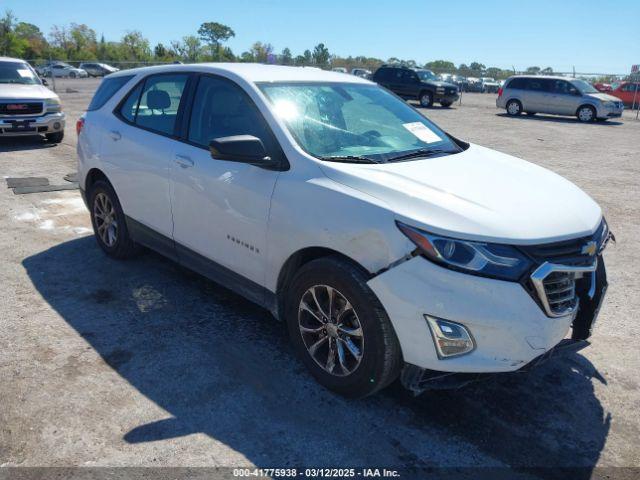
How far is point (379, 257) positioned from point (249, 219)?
1.04 m

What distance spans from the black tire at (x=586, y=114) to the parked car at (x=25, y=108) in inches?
751

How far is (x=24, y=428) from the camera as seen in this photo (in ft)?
9.40

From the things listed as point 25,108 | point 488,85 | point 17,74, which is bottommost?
point 25,108

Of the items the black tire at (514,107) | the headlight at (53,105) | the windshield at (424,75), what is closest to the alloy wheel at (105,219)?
the headlight at (53,105)

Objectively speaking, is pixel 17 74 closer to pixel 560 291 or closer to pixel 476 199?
pixel 476 199

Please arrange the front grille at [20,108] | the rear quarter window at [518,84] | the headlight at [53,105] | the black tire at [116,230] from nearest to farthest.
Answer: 1. the black tire at [116,230]
2. the front grille at [20,108]
3. the headlight at [53,105]
4. the rear quarter window at [518,84]

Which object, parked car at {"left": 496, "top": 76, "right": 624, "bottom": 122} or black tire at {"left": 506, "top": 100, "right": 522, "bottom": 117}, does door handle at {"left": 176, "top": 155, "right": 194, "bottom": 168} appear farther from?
black tire at {"left": 506, "top": 100, "right": 522, "bottom": 117}

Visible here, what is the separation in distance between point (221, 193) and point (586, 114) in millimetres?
21864

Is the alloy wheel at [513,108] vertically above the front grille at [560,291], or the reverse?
the alloy wheel at [513,108]

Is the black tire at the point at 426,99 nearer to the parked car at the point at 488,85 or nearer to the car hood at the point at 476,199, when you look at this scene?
the parked car at the point at 488,85

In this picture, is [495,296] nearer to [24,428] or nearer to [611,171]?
[24,428]

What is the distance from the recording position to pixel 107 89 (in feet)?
17.2

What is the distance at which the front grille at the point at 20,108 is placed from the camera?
10.7 metres

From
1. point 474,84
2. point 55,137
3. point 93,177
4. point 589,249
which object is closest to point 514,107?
point 55,137
